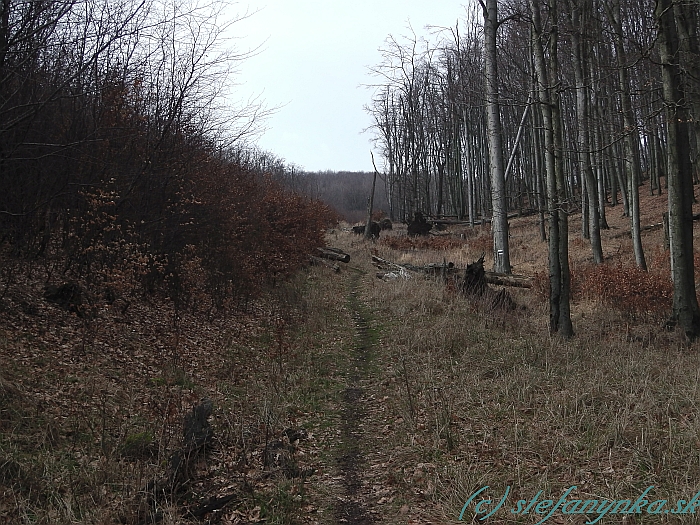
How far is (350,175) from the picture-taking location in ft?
461

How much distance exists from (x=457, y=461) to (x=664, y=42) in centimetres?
790

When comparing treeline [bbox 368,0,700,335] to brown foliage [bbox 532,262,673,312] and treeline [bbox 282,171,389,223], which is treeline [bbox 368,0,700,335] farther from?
treeline [bbox 282,171,389,223]

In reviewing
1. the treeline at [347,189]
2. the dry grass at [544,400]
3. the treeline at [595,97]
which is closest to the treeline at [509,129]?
the treeline at [595,97]

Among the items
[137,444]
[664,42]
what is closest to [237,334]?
[137,444]

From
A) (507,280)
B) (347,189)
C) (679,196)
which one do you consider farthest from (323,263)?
(347,189)

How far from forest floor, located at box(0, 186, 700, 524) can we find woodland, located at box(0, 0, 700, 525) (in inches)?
1.4

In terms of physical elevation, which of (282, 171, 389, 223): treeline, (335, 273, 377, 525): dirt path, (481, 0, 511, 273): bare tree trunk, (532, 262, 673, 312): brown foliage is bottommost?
(335, 273, 377, 525): dirt path

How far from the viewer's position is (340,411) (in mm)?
7094

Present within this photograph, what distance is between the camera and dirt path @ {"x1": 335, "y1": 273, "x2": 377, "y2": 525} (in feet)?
15.1

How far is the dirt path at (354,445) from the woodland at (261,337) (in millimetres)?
30

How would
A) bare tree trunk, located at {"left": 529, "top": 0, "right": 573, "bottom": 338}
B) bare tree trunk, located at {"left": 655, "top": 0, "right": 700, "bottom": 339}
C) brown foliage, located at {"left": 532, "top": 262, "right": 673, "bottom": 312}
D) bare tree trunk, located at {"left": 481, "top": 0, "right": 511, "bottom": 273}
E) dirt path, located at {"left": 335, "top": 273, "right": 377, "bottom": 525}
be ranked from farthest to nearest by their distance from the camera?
1. bare tree trunk, located at {"left": 481, "top": 0, "right": 511, "bottom": 273}
2. brown foliage, located at {"left": 532, "top": 262, "right": 673, "bottom": 312}
3. bare tree trunk, located at {"left": 529, "top": 0, "right": 573, "bottom": 338}
4. bare tree trunk, located at {"left": 655, "top": 0, "right": 700, "bottom": 339}
5. dirt path, located at {"left": 335, "top": 273, "right": 377, "bottom": 525}

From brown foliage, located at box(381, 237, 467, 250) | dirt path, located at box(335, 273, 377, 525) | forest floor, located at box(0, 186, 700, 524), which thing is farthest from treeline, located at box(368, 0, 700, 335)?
brown foliage, located at box(381, 237, 467, 250)

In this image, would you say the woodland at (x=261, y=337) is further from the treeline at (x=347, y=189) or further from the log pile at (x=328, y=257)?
the treeline at (x=347, y=189)

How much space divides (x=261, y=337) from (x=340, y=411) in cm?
434
